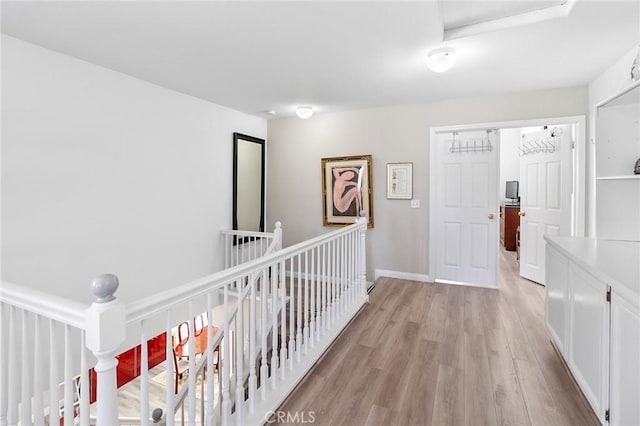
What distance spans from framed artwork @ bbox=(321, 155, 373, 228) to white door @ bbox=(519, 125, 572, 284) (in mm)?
2097

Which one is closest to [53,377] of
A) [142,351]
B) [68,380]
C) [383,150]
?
[68,380]

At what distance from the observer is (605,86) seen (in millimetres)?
2938

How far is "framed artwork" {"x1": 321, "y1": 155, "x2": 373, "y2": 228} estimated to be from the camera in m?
4.36

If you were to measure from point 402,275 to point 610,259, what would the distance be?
8.43 ft

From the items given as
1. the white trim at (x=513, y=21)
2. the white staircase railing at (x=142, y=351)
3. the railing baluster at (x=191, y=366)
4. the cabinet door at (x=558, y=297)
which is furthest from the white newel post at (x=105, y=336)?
the white trim at (x=513, y=21)

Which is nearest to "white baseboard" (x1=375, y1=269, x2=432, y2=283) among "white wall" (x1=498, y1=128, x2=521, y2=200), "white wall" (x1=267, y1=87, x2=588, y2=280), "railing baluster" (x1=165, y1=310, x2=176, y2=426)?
"white wall" (x1=267, y1=87, x2=588, y2=280)

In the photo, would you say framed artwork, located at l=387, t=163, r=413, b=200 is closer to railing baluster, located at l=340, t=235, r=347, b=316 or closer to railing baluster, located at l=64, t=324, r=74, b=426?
railing baluster, located at l=340, t=235, r=347, b=316

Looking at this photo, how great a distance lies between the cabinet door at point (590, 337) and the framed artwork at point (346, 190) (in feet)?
8.50

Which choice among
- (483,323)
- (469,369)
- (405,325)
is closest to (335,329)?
(405,325)

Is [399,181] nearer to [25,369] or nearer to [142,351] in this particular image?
[142,351]

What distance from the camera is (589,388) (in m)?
1.69

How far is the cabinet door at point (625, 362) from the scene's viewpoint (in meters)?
1.32

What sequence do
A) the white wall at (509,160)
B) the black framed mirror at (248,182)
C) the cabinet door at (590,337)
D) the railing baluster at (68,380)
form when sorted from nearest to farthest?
the railing baluster at (68,380) < the cabinet door at (590,337) < the black framed mirror at (248,182) < the white wall at (509,160)

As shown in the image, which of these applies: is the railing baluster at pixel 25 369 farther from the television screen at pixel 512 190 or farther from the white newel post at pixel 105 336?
the television screen at pixel 512 190
